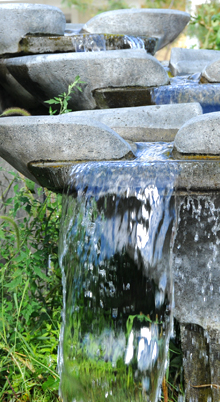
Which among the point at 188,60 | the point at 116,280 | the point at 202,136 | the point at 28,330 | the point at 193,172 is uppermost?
the point at 188,60

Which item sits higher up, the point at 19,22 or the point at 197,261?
the point at 19,22

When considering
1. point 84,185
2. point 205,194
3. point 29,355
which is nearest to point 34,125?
point 84,185

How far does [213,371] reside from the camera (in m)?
1.73

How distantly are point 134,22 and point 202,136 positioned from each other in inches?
70.7

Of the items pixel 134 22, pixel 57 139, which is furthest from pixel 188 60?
pixel 57 139

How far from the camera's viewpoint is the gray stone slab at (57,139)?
4.79 ft

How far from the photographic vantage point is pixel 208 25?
5910 millimetres

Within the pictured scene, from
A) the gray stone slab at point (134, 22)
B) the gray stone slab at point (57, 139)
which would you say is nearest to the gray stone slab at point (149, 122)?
the gray stone slab at point (57, 139)

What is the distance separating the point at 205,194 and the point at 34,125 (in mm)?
625

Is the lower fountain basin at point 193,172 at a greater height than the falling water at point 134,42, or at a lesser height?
lesser

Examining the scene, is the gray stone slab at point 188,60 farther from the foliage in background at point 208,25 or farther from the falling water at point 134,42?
the foliage in background at point 208,25

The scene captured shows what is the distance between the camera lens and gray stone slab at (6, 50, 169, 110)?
221 cm

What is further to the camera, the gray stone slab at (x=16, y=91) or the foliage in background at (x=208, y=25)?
the foliage in background at (x=208, y=25)

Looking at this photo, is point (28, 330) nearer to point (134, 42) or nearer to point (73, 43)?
point (73, 43)
